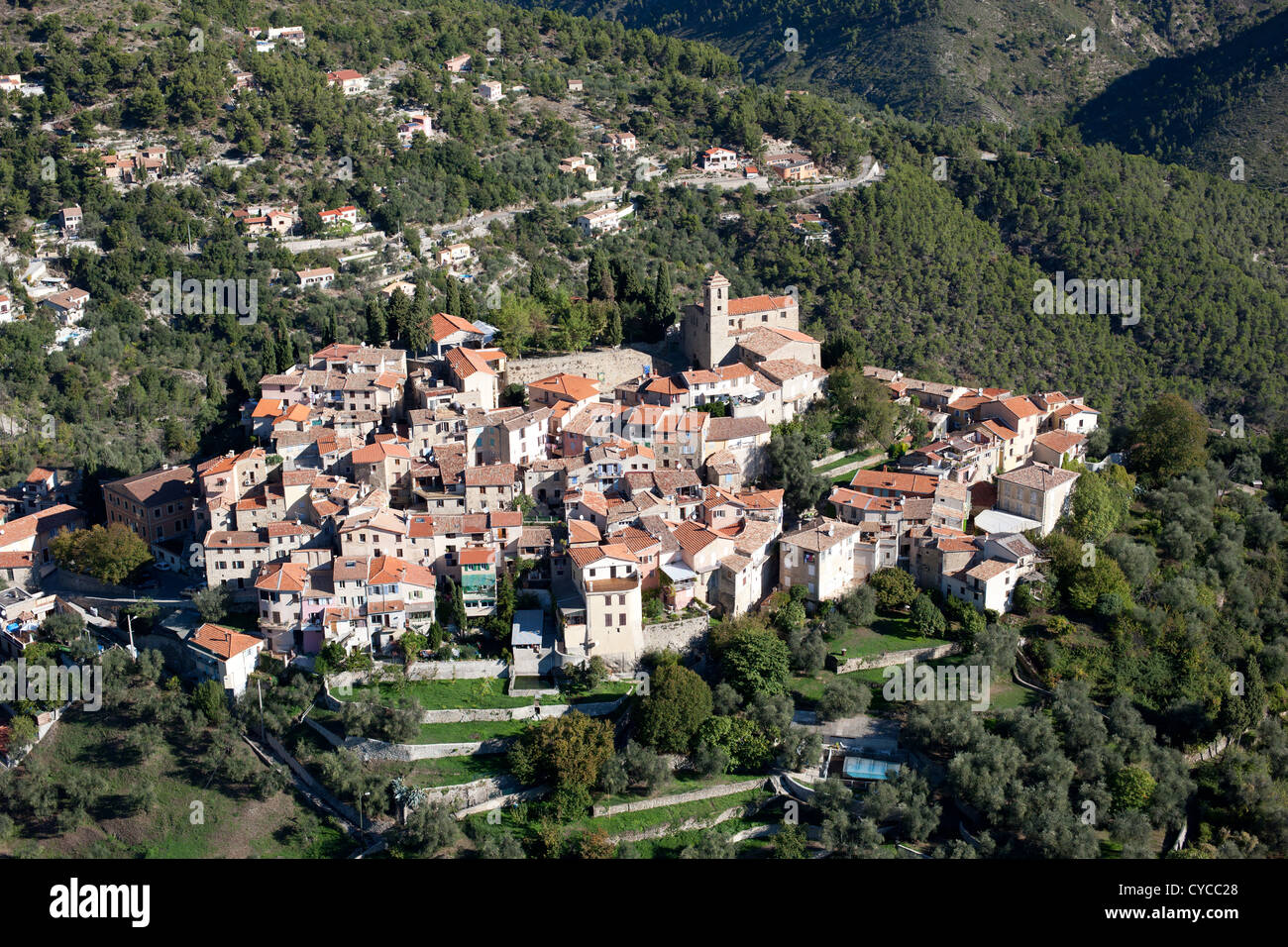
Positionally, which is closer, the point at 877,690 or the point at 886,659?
the point at 877,690

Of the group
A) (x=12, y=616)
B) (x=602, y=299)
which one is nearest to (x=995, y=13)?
(x=602, y=299)

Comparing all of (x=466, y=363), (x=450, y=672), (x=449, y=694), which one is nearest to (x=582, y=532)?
(x=450, y=672)

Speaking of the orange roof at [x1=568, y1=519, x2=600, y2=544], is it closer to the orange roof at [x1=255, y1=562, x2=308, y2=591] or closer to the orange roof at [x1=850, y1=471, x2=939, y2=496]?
the orange roof at [x1=255, y1=562, x2=308, y2=591]

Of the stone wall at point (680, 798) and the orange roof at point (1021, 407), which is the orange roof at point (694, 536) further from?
the orange roof at point (1021, 407)

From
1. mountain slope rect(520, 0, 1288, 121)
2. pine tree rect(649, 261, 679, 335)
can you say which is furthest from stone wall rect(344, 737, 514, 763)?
mountain slope rect(520, 0, 1288, 121)

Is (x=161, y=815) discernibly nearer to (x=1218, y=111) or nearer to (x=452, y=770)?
(x=452, y=770)

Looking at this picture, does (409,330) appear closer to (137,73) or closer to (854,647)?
(854,647)
